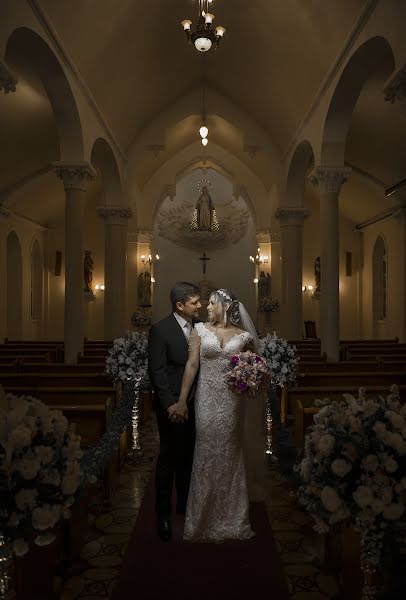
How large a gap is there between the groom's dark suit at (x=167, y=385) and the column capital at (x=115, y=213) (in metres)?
10.9

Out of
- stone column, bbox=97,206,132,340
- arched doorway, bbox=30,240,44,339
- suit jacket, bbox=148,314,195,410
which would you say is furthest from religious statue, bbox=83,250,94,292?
suit jacket, bbox=148,314,195,410

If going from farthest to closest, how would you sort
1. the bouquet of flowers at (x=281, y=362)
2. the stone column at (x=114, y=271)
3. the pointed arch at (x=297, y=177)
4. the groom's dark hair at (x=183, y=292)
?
the stone column at (x=114, y=271)
the pointed arch at (x=297, y=177)
the bouquet of flowers at (x=281, y=362)
the groom's dark hair at (x=183, y=292)

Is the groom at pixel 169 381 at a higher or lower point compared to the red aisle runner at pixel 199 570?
higher

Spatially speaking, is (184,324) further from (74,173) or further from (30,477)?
(74,173)

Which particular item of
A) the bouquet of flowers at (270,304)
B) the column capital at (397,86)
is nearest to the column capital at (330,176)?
the column capital at (397,86)

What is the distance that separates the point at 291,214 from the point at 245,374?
36.7 feet

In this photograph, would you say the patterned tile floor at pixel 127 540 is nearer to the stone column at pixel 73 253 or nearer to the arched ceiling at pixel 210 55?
the stone column at pixel 73 253

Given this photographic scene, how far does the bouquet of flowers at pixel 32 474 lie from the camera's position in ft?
7.89

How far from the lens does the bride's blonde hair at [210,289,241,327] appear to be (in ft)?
14.4

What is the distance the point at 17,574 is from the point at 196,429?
1759 mm

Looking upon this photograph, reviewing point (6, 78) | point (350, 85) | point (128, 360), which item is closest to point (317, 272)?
point (350, 85)

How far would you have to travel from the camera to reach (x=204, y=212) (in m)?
23.3

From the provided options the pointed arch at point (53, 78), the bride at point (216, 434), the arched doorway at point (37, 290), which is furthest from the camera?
the arched doorway at point (37, 290)

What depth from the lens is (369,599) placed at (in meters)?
2.91
